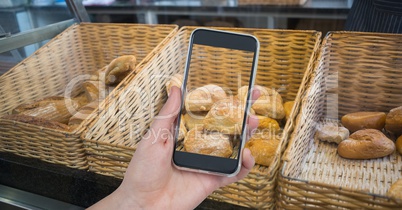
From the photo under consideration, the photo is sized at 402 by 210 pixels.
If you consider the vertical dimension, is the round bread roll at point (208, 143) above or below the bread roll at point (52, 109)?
above

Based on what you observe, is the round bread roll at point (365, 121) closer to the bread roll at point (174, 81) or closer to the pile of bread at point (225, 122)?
the pile of bread at point (225, 122)

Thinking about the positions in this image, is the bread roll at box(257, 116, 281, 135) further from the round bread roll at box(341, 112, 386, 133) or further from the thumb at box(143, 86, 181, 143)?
the thumb at box(143, 86, 181, 143)

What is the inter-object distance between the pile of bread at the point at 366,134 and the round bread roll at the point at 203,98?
13.2 inches

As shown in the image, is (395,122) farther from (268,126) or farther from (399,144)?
(268,126)

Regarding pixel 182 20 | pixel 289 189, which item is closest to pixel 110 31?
pixel 182 20

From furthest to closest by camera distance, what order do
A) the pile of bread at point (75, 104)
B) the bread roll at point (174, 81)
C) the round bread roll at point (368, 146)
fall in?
the bread roll at point (174, 81) → the pile of bread at point (75, 104) → the round bread roll at point (368, 146)

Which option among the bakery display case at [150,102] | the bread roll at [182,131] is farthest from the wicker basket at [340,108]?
the bread roll at [182,131]

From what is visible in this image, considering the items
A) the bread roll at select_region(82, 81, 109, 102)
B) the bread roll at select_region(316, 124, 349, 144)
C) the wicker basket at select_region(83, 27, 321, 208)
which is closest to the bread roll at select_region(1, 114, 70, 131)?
the wicker basket at select_region(83, 27, 321, 208)

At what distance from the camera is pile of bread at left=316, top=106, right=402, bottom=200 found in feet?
3.11

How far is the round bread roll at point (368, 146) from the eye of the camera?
0.94 meters

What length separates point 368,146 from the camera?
3.09 feet

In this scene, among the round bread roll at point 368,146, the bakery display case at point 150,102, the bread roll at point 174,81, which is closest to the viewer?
the bakery display case at point 150,102

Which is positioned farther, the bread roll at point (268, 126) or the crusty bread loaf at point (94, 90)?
the crusty bread loaf at point (94, 90)

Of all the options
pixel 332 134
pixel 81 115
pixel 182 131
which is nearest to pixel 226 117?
pixel 182 131
